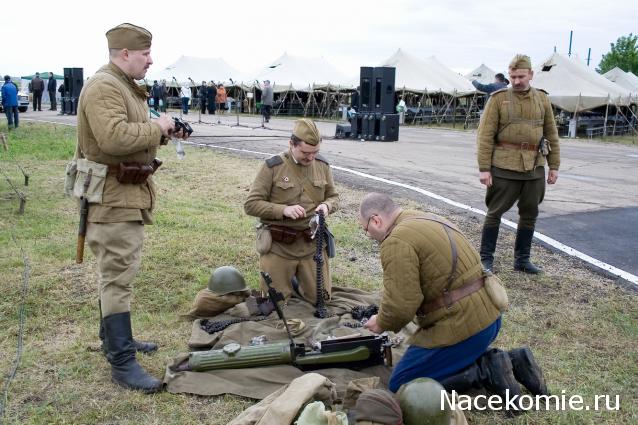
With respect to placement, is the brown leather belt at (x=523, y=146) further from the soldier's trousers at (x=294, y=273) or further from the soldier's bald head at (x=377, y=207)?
the soldier's bald head at (x=377, y=207)

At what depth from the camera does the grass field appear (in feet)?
12.8

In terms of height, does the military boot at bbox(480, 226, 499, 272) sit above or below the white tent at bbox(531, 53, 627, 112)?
below

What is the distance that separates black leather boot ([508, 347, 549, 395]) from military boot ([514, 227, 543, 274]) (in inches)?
113

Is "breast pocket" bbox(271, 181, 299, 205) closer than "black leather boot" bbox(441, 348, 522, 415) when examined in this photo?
No

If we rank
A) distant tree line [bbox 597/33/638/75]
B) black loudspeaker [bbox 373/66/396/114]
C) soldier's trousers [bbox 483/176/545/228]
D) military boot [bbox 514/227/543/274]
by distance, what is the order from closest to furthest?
soldier's trousers [bbox 483/176/545/228] < military boot [bbox 514/227/543/274] < black loudspeaker [bbox 373/66/396/114] < distant tree line [bbox 597/33/638/75]

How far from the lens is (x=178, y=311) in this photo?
18.1 ft

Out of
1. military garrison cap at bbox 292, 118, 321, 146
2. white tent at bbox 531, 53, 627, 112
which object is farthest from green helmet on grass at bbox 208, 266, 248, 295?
white tent at bbox 531, 53, 627, 112

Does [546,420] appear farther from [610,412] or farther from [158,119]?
[158,119]

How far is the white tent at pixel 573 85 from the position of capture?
29.4 metres

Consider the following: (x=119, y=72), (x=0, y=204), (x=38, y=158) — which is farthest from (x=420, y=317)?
(x=38, y=158)

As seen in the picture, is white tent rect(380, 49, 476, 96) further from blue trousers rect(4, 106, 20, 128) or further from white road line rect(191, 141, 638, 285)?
white road line rect(191, 141, 638, 285)

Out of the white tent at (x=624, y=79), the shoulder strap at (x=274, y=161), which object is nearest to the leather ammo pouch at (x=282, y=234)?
the shoulder strap at (x=274, y=161)

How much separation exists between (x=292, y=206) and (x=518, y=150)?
2645 millimetres

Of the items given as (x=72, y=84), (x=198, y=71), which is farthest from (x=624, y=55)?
(x=72, y=84)
